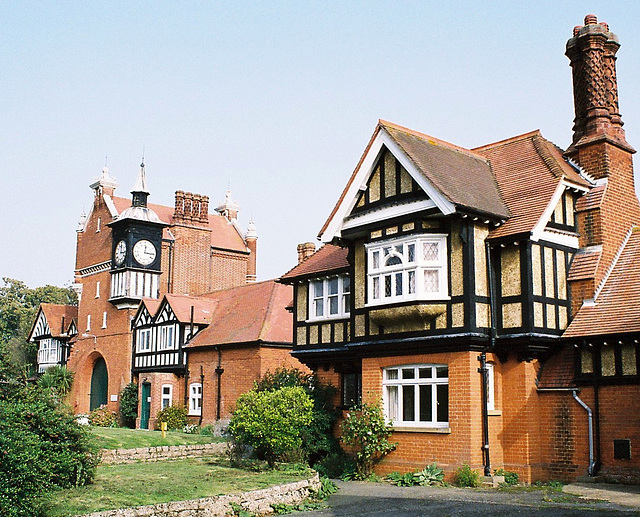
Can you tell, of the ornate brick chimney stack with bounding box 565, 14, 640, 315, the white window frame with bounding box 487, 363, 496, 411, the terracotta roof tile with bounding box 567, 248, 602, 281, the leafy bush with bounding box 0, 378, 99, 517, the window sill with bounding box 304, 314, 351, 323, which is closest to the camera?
the leafy bush with bounding box 0, 378, 99, 517

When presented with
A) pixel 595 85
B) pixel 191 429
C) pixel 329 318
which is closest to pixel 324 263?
pixel 329 318

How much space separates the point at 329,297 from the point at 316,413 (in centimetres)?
Answer: 389

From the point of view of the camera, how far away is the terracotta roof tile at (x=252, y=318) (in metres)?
31.7

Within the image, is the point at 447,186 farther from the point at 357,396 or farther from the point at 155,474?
the point at 155,474

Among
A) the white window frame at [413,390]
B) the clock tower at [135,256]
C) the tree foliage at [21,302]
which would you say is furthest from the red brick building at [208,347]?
the tree foliage at [21,302]

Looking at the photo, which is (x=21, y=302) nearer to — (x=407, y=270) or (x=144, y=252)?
(x=144, y=252)

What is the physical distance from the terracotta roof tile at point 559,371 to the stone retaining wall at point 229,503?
247 inches

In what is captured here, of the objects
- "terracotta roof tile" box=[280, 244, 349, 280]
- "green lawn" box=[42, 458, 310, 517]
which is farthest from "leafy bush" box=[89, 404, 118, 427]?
"green lawn" box=[42, 458, 310, 517]

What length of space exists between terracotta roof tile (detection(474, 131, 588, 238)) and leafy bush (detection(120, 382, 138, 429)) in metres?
24.0

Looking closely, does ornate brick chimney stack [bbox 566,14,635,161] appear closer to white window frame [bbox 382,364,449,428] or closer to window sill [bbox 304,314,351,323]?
white window frame [bbox 382,364,449,428]

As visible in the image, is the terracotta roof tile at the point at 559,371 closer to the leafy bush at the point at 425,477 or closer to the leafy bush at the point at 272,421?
the leafy bush at the point at 425,477

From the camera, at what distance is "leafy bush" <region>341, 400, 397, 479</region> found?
1955cm

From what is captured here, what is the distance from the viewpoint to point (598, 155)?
67.9ft

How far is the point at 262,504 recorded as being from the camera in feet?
50.2
